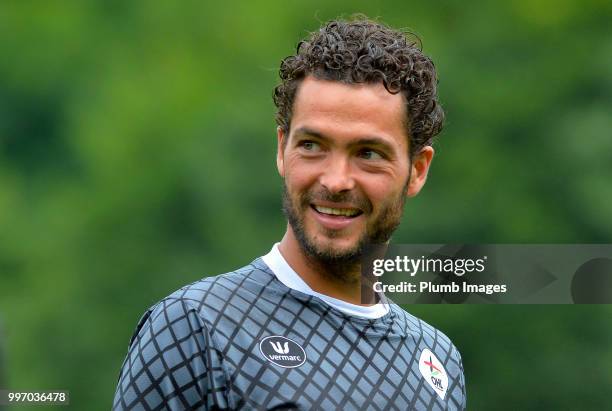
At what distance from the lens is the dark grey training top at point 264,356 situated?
2.32 metres

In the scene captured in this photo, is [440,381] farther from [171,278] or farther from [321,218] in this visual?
[171,278]

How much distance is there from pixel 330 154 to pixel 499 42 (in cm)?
587

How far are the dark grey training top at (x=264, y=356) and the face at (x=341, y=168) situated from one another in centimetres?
13

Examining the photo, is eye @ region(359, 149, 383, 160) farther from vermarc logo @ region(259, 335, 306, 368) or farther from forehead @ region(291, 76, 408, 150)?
vermarc logo @ region(259, 335, 306, 368)

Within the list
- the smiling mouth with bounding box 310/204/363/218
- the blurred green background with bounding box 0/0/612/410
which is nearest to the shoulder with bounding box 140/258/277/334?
the smiling mouth with bounding box 310/204/363/218

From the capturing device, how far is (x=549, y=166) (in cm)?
787

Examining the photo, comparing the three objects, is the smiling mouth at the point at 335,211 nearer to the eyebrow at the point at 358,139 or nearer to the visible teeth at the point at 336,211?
the visible teeth at the point at 336,211

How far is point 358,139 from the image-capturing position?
251cm

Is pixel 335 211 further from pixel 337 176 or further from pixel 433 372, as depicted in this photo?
pixel 433 372

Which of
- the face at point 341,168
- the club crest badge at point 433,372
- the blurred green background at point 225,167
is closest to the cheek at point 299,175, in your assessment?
the face at point 341,168

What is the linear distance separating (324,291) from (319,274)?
3 centimetres

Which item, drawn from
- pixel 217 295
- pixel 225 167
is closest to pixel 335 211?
pixel 217 295

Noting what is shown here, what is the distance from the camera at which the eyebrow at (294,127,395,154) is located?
2506mm

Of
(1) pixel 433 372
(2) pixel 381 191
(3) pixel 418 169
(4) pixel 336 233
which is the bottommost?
(1) pixel 433 372
